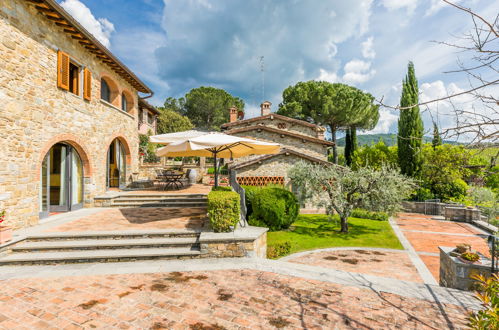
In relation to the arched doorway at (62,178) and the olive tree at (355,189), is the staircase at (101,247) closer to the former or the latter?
the arched doorway at (62,178)

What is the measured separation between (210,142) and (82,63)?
293 inches

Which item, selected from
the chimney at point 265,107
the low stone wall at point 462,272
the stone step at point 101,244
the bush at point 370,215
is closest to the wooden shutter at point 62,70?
the stone step at point 101,244

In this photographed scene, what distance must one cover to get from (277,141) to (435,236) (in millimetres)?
14404

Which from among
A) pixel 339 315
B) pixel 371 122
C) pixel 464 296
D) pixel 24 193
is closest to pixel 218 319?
pixel 339 315

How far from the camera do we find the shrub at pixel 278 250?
7422 mm

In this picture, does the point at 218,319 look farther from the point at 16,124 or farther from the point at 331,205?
the point at 331,205

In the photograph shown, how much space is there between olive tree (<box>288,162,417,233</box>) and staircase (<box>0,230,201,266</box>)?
288 inches

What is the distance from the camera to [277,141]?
74.1 ft

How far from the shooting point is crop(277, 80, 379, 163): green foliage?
3126cm

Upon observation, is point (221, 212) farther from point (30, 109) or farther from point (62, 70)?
point (62, 70)

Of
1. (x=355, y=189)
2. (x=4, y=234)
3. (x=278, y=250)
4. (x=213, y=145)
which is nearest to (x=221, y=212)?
(x=213, y=145)

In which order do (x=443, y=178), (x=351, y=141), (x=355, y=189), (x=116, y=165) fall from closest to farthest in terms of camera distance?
(x=355, y=189)
(x=116, y=165)
(x=443, y=178)
(x=351, y=141)

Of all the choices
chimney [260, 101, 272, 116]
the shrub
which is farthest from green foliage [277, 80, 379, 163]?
the shrub

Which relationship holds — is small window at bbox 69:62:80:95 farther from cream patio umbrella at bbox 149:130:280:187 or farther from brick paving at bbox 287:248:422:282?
brick paving at bbox 287:248:422:282
